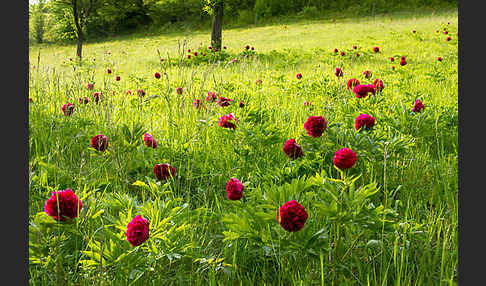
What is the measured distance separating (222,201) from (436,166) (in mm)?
1477

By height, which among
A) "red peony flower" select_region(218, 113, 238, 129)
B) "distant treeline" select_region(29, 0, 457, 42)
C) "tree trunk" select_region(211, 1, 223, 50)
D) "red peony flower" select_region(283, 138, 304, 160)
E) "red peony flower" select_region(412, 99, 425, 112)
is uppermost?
"distant treeline" select_region(29, 0, 457, 42)

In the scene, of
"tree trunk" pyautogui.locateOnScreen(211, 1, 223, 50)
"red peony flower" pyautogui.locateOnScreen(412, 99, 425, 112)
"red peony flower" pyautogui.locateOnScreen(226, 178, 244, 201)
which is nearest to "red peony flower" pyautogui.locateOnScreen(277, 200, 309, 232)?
"red peony flower" pyautogui.locateOnScreen(226, 178, 244, 201)

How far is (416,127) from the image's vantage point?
2.50 m

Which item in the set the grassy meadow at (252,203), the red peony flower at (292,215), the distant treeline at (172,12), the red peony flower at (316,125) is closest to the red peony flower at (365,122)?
the grassy meadow at (252,203)

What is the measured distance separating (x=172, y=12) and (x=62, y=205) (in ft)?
142

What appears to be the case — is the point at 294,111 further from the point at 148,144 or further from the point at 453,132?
the point at 148,144

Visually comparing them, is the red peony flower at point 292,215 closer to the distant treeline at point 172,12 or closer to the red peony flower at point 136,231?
the red peony flower at point 136,231

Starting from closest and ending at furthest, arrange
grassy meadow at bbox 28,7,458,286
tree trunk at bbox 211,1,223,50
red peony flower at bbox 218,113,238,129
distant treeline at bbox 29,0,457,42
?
grassy meadow at bbox 28,7,458,286 → red peony flower at bbox 218,113,238,129 → tree trunk at bbox 211,1,223,50 → distant treeline at bbox 29,0,457,42

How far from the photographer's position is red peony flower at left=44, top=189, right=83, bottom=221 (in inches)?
46.4

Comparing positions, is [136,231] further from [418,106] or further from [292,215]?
[418,106]

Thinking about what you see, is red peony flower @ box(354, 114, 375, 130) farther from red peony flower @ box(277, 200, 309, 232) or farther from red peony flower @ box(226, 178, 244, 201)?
red peony flower @ box(277, 200, 309, 232)

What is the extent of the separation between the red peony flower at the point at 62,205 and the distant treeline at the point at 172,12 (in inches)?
1344

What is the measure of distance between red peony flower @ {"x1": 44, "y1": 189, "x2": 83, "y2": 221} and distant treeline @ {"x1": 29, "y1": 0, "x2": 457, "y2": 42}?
34.1 m

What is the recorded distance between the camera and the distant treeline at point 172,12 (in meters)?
32.9
